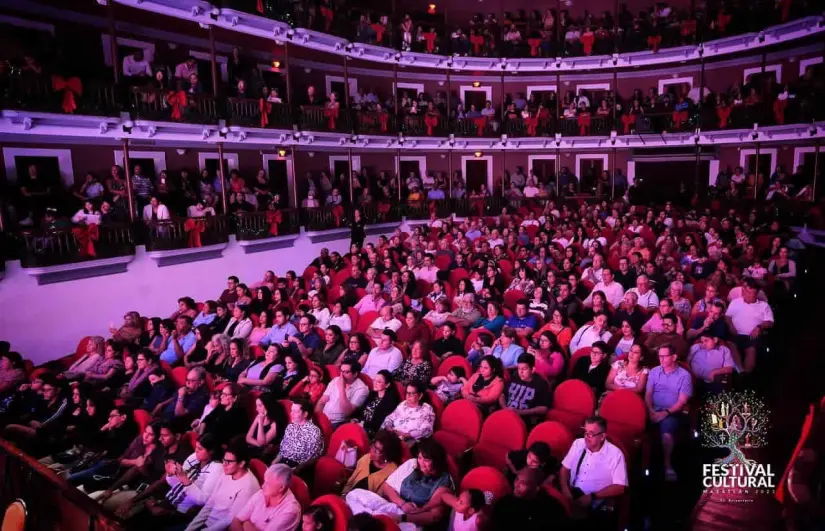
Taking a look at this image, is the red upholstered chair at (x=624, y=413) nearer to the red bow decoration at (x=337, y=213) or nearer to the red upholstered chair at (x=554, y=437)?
the red upholstered chair at (x=554, y=437)

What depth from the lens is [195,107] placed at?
12.0 m

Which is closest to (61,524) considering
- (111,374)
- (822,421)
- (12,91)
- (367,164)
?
(111,374)

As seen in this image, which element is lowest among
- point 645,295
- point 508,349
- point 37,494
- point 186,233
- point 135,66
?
point 37,494

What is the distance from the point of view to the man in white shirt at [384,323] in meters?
7.45

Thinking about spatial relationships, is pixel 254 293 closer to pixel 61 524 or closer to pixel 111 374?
pixel 111 374

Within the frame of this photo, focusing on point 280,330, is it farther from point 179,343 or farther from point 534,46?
point 534,46

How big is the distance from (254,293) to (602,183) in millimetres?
13884

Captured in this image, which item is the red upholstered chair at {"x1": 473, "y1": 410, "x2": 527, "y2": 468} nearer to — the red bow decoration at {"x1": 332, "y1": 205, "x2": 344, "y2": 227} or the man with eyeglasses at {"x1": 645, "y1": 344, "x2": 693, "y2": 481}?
the man with eyeglasses at {"x1": 645, "y1": 344, "x2": 693, "y2": 481}

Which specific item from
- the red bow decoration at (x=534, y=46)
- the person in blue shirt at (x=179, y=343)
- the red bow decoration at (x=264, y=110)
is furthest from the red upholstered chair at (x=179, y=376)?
the red bow decoration at (x=534, y=46)

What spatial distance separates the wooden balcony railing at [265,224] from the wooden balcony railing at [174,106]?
2.20 meters

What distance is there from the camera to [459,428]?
4.95 meters

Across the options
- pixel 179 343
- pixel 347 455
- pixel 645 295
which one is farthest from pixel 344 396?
pixel 645 295

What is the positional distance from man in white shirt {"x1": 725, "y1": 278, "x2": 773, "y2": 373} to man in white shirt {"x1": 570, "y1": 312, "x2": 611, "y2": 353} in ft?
4.99

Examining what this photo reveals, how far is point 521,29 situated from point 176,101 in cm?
1352
